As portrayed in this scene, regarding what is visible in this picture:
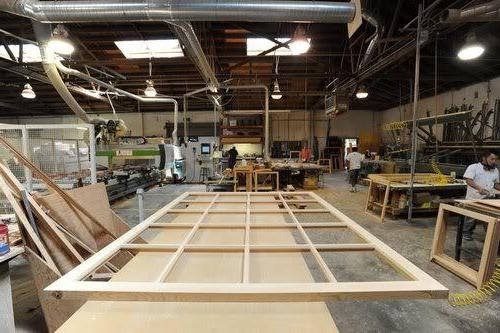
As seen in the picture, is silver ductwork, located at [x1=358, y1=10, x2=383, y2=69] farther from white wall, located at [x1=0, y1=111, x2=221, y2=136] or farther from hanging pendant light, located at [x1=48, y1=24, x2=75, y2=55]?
white wall, located at [x1=0, y1=111, x2=221, y2=136]

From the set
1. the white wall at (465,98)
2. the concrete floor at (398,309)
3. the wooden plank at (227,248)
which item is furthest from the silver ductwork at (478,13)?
the wooden plank at (227,248)

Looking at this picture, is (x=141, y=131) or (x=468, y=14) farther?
(x=141, y=131)

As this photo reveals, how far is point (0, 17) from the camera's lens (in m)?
4.87

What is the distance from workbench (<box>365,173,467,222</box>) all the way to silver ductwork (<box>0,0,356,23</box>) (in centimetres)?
353

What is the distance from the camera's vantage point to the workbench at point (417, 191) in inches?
196

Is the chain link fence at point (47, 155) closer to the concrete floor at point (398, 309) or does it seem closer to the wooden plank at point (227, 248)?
the concrete floor at point (398, 309)

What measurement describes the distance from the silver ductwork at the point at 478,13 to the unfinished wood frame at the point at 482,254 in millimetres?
2511

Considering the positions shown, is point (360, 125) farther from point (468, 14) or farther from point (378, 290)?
point (378, 290)

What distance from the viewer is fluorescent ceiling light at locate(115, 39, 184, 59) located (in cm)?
635

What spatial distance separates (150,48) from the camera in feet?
21.9

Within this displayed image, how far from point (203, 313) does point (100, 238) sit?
6.77 ft

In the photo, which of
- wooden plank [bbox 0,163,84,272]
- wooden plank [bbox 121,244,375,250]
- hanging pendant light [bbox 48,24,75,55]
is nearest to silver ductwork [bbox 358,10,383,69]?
wooden plank [bbox 121,244,375,250]

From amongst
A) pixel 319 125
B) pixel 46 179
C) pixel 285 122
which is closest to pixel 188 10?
pixel 46 179

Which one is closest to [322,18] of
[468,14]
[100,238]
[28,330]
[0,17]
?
[468,14]
